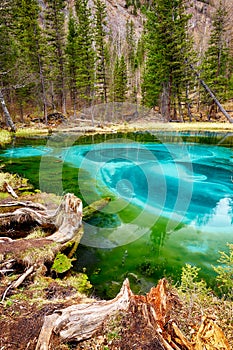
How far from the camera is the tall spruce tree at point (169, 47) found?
87.8 feet

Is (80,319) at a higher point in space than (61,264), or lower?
higher

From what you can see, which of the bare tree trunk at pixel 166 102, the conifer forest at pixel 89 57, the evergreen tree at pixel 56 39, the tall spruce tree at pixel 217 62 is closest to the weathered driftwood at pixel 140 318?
the conifer forest at pixel 89 57

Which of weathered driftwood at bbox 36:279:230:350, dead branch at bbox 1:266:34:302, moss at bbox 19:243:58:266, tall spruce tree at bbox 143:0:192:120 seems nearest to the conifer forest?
tall spruce tree at bbox 143:0:192:120

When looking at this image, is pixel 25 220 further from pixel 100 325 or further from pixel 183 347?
pixel 183 347

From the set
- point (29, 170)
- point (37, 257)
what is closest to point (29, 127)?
point (29, 170)

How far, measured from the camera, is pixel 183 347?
7.85ft

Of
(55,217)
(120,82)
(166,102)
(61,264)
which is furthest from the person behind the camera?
(120,82)

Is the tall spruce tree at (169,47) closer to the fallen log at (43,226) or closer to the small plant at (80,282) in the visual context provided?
the fallen log at (43,226)

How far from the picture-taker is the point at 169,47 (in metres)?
28.2

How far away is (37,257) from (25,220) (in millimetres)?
1765

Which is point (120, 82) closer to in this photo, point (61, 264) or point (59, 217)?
point (59, 217)

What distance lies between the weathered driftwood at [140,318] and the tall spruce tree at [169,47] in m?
28.3

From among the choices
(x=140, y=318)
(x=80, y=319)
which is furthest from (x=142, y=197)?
(x=80, y=319)

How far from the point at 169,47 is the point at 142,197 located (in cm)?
2529
